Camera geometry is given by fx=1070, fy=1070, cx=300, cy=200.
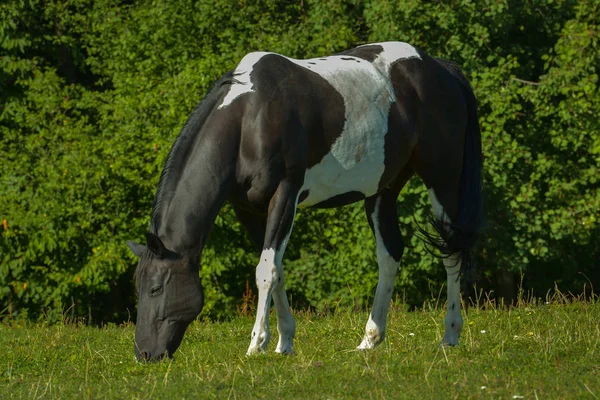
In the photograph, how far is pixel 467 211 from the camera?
848 cm

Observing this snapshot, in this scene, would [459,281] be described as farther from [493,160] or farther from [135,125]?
[135,125]

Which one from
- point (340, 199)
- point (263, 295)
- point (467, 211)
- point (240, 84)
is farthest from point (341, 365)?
point (467, 211)

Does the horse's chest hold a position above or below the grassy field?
above

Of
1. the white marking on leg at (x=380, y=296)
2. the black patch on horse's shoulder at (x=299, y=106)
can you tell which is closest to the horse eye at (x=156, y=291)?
the black patch on horse's shoulder at (x=299, y=106)

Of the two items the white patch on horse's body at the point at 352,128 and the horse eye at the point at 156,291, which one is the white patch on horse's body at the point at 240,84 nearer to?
the white patch on horse's body at the point at 352,128

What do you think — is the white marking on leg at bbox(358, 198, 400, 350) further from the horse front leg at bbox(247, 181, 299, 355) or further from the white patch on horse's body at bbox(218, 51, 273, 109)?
the white patch on horse's body at bbox(218, 51, 273, 109)

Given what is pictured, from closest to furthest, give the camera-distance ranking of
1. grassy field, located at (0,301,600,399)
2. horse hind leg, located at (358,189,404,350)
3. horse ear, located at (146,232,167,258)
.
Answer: grassy field, located at (0,301,600,399) → horse ear, located at (146,232,167,258) → horse hind leg, located at (358,189,404,350)

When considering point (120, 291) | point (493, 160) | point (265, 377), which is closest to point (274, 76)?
point (265, 377)

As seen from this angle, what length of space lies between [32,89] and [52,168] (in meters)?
3.06

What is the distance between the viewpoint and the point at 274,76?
752 centimetres

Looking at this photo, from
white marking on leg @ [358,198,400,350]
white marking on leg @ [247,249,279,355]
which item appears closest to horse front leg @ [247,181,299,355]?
white marking on leg @ [247,249,279,355]

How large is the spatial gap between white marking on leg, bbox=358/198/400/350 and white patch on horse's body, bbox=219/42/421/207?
1.72 ft

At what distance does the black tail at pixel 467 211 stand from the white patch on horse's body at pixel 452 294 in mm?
49

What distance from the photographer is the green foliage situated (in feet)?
55.6
